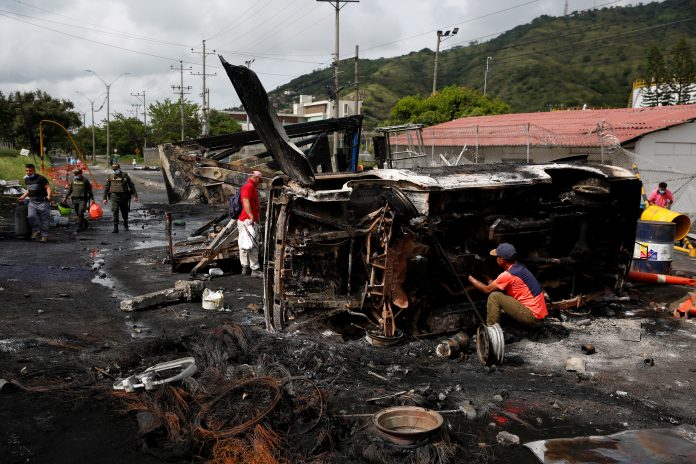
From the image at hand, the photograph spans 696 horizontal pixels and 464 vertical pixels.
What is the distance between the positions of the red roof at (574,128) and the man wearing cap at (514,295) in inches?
436

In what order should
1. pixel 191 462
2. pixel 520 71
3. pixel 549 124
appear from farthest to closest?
pixel 520 71 → pixel 549 124 → pixel 191 462

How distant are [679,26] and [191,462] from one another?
462 ft

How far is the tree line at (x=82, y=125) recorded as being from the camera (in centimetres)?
4853

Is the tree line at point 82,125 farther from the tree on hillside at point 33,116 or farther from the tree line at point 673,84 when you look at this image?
the tree line at point 673,84

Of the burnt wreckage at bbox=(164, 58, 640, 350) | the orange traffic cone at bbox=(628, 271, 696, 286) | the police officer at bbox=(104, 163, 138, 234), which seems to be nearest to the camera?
the burnt wreckage at bbox=(164, 58, 640, 350)

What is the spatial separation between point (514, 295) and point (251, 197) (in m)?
5.08

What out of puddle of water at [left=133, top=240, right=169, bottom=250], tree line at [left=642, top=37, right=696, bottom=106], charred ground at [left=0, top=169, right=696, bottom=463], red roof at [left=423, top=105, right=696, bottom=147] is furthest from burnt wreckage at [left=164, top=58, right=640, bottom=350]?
tree line at [left=642, top=37, right=696, bottom=106]

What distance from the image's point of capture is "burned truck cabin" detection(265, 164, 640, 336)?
6.95 meters

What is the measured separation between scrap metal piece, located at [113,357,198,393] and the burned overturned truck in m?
1.56

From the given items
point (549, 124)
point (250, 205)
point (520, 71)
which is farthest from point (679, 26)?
point (250, 205)

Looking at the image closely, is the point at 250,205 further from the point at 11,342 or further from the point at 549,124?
the point at 549,124

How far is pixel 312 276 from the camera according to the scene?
24.8 ft

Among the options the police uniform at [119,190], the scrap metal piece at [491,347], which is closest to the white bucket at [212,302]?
the scrap metal piece at [491,347]

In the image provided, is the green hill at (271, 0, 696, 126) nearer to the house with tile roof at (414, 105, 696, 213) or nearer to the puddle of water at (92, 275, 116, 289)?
the house with tile roof at (414, 105, 696, 213)
